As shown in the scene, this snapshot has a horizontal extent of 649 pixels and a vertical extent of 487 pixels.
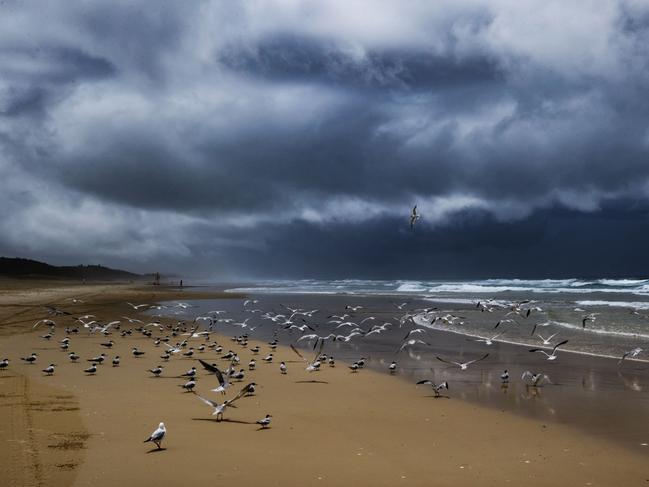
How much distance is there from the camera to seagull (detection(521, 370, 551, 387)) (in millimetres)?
14773

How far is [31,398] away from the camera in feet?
40.3

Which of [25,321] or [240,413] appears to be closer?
[240,413]

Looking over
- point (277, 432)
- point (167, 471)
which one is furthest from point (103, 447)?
point (277, 432)

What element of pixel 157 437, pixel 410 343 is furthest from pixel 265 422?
pixel 410 343

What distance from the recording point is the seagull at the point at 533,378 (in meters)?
14.8

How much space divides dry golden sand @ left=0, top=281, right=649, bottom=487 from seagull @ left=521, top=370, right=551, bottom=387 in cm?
297

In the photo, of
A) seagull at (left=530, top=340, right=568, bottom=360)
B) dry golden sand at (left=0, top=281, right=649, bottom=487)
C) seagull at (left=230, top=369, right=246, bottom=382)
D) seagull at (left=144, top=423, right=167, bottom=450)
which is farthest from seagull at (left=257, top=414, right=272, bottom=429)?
seagull at (left=530, top=340, right=568, bottom=360)

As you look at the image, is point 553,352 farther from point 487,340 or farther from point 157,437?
point 157,437

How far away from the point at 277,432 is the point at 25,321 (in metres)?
25.9

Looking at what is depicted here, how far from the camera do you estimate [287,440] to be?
9773 mm

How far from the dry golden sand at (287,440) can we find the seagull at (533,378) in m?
2.97

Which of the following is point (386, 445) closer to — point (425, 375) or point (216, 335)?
point (425, 375)

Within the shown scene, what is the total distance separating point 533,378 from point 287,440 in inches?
315

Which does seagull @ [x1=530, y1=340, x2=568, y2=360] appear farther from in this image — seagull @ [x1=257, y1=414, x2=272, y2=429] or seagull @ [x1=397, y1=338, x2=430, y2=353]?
seagull @ [x1=257, y1=414, x2=272, y2=429]
